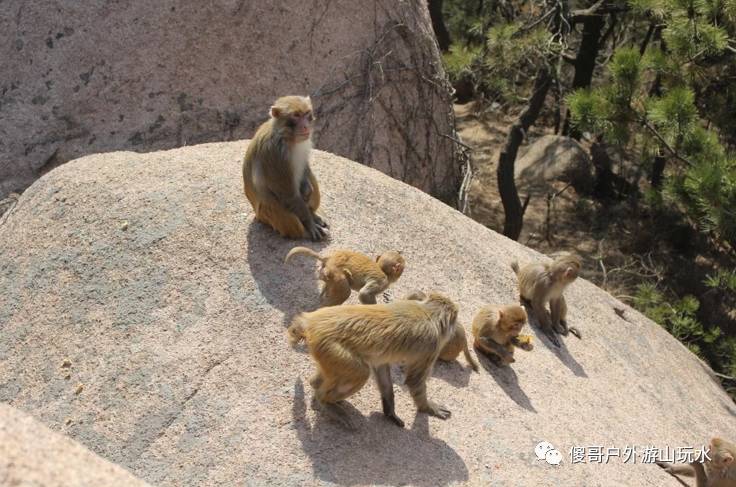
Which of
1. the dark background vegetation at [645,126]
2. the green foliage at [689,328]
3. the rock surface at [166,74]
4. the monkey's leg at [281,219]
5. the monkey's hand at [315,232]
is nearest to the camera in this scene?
the monkey's leg at [281,219]

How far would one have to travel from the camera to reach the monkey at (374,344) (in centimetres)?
429

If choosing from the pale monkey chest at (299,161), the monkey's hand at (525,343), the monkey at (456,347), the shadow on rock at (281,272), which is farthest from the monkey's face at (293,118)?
the monkey's hand at (525,343)

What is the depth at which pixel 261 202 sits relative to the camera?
565 centimetres

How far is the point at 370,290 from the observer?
5.18 m

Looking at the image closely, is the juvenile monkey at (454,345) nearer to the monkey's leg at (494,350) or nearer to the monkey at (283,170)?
the monkey's leg at (494,350)

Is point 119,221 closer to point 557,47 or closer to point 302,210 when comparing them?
point 302,210

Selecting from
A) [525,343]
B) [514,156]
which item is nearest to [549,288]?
[525,343]

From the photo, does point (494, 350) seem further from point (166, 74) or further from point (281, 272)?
point (166, 74)

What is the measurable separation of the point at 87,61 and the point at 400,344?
20.6 feet

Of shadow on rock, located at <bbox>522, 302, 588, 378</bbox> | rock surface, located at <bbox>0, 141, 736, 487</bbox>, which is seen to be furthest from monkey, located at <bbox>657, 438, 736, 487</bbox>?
shadow on rock, located at <bbox>522, 302, 588, 378</bbox>

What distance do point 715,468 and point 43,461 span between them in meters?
5.21

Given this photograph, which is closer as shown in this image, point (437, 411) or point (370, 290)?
point (437, 411)

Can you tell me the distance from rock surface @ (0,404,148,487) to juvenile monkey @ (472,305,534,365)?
3.24 meters

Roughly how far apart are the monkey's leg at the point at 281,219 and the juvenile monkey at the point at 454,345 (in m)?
1.02
